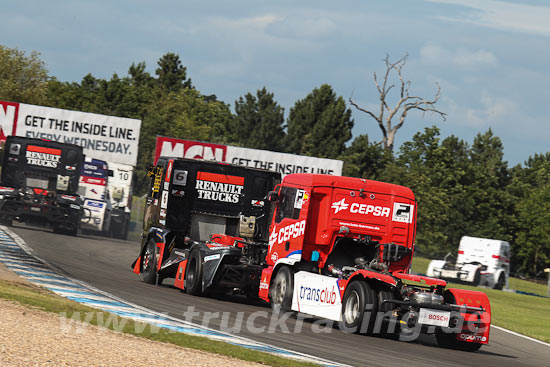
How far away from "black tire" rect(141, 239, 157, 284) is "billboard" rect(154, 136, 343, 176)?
68.5 feet

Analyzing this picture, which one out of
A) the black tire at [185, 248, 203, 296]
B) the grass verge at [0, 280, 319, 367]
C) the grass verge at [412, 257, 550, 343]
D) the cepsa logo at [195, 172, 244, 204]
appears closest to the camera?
the grass verge at [0, 280, 319, 367]

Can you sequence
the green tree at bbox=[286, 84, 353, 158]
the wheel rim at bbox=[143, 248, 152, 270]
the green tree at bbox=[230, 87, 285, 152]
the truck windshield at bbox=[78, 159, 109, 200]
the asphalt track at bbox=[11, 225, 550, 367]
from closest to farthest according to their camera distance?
1. the asphalt track at bbox=[11, 225, 550, 367]
2. the wheel rim at bbox=[143, 248, 152, 270]
3. the truck windshield at bbox=[78, 159, 109, 200]
4. the green tree at bbox=[286, 84, 353, 158]
5. the green tree at bbox=[230, 87, 285, 152]

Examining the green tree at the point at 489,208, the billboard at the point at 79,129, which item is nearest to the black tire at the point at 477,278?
the billboard at the point at 79,129

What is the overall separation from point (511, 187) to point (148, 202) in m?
74.3

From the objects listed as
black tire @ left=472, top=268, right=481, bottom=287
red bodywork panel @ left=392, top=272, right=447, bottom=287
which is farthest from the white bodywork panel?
black tire @ left=472, top=268, right=481, bottom=287

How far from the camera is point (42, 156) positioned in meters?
33.2

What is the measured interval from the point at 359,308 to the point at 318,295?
1.18 m

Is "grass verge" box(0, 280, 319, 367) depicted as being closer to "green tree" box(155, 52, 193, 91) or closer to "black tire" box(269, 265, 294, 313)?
"black tire" box(269, 265, 294, 313)

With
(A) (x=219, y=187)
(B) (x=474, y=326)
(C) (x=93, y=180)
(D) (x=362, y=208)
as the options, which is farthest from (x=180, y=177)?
(C) (x=93, y=180)

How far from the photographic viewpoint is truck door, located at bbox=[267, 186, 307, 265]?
1586cm

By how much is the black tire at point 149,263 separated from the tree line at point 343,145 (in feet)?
132

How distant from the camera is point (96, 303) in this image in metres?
13.6

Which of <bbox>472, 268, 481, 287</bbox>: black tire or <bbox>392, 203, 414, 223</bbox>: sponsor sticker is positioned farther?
<bbox>472, 268, 481, 287</bbox>: black tire

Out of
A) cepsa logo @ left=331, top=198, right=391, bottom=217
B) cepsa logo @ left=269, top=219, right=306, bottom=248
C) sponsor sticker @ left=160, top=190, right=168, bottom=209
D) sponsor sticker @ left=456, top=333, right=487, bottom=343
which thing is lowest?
sponsor sticker @ left=456, top=333, right=487, bottom=343
